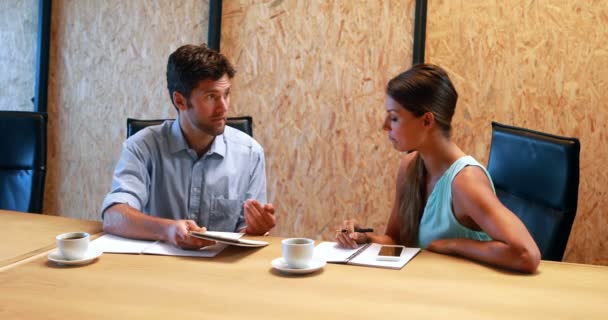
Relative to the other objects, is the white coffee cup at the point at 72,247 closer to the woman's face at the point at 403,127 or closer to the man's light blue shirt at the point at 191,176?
the man's light blue shirt at the point at 191,176

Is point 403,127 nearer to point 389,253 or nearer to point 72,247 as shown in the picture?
point 389,253

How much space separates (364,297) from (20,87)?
3.22 metres

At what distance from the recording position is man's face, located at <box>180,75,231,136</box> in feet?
7.22

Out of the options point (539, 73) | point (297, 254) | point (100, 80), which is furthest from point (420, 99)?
point (100, 80)

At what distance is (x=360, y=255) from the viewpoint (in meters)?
1.68

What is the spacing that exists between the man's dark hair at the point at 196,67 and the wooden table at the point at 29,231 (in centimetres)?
58

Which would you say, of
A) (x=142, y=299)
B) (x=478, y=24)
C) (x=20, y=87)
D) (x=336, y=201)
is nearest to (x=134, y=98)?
(x=20, y=87)

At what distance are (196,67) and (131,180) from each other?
458 mm

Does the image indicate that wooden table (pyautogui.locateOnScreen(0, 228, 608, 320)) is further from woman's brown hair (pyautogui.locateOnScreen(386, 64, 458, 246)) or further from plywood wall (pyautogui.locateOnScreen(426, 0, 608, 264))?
plywood wall (pyautogui.locateOnScreen(426, 0, 608, 264))

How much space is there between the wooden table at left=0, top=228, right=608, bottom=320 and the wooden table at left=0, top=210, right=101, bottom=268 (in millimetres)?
99

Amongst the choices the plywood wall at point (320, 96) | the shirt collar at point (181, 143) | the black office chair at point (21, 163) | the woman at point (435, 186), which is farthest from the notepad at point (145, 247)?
the plywood wall at point (320, 96)

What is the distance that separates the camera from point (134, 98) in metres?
3.66

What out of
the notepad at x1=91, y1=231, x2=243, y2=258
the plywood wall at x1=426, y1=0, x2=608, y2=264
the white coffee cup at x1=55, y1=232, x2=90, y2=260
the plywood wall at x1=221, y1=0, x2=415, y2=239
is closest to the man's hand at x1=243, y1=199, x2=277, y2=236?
the notepad at x1=91, y1=231, x2=243, y2=258

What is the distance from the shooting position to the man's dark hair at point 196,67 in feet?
7.23
